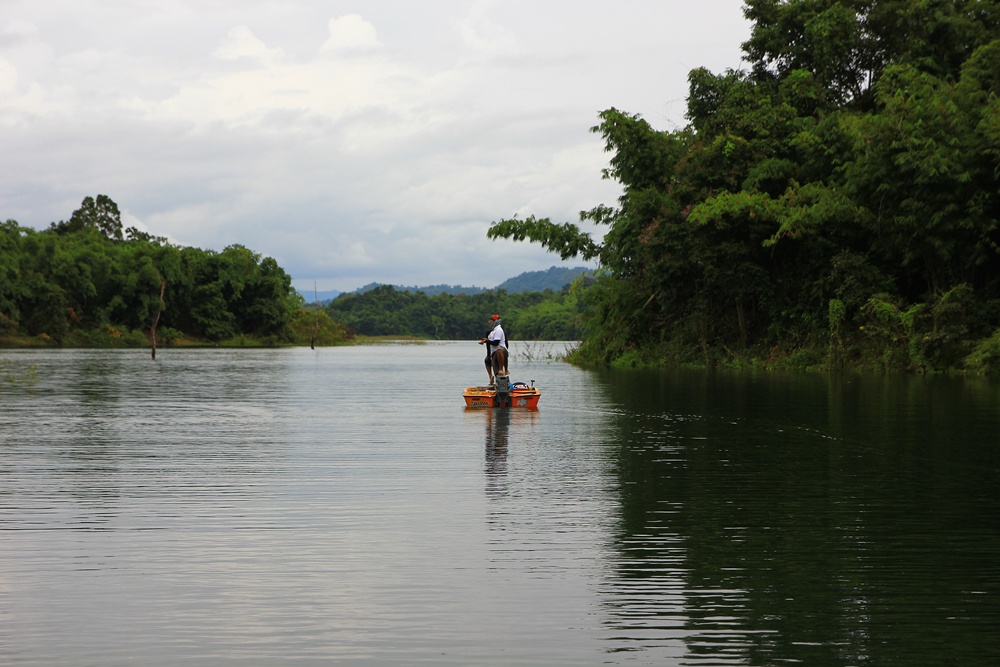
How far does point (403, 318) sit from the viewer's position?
157m

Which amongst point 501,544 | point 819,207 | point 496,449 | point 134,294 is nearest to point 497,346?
point 496,449

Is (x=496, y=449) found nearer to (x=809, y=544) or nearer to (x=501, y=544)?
(x=501, y=544)

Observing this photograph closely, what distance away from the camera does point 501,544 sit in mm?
8109

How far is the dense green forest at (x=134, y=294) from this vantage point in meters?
87.1

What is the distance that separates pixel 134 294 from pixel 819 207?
72.1 m

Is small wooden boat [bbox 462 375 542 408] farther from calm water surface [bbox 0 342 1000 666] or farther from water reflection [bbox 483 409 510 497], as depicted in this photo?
calm water surface [bbox 0 342 1000 666]

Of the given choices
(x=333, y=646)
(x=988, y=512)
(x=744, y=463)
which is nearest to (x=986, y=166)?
(x=744, y=463)

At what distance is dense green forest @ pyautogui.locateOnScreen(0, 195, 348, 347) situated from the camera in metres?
87.1

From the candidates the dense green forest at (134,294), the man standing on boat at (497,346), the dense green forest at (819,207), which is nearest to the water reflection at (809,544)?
the man standing on boat at (497,346)

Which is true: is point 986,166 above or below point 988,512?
above

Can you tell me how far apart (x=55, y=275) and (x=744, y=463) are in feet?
285

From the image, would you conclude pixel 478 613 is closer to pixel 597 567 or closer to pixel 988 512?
pixel 597 567

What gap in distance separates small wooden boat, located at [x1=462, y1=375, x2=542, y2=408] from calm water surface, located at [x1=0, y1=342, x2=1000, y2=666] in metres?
3.17

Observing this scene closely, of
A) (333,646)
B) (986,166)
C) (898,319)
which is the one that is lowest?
(333,646)
